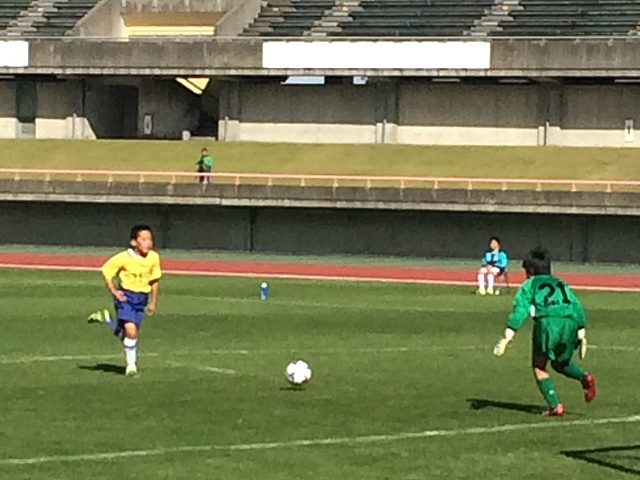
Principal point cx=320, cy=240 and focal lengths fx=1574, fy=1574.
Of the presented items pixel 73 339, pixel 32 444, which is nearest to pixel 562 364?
pixel 32 444

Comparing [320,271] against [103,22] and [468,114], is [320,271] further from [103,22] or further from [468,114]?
[103,22]

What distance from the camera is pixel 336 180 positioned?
174 feet

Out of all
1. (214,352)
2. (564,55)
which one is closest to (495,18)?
(564,55)

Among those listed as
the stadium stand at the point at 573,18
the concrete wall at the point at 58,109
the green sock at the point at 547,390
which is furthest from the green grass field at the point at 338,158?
the green sock at the point at 547,390

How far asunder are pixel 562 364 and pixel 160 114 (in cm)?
5491

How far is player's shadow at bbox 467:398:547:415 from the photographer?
50.2 feet

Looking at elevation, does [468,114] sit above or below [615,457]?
above

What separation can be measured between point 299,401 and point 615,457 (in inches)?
159

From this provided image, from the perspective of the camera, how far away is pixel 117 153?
60.8m

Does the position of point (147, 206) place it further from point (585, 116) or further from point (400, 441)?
point (400, 441)

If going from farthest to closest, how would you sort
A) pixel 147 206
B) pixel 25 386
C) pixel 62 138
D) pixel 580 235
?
pixel 62 138 → pixel 147 206 → pixel 580 235 → pixel 25 386

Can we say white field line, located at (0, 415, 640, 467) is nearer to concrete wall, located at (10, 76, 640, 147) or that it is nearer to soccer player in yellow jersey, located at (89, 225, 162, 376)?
soccer player in yellow jersey, located at (89, 225, 162, 376)

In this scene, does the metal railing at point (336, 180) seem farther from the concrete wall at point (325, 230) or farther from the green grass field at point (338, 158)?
the green grass field at point (338, 158)

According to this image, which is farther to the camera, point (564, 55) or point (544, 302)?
point (564, 55)
